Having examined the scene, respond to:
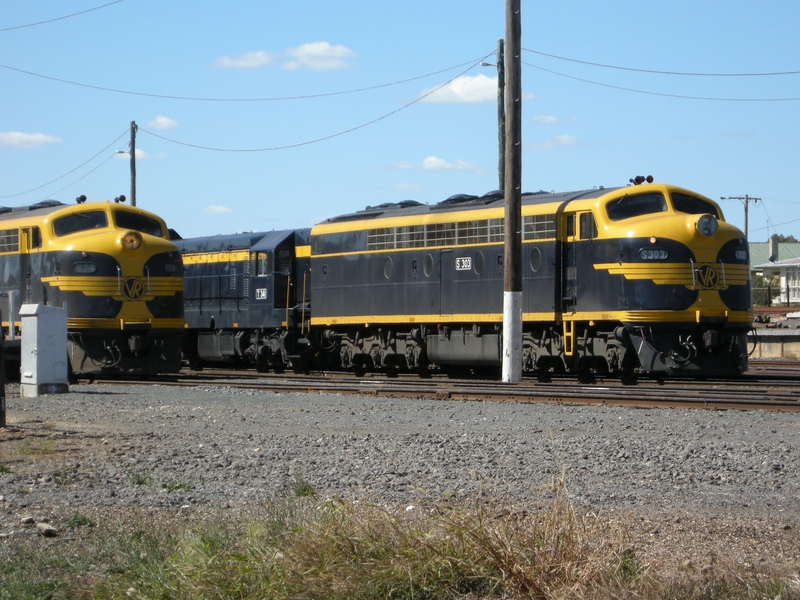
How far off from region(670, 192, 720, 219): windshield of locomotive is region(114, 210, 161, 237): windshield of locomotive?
34.6 ft

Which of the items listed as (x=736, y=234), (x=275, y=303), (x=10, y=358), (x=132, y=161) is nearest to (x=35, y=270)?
(x=10, y=358)

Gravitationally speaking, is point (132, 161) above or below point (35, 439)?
above

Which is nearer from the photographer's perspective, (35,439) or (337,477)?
(337,477)

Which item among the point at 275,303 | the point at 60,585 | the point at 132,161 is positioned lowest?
the point at 60,585

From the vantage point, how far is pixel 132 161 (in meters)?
40.4

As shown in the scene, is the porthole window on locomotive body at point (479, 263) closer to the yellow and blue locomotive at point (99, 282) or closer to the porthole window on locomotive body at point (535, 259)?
the porthole window on locomotive body at point (535, 259)

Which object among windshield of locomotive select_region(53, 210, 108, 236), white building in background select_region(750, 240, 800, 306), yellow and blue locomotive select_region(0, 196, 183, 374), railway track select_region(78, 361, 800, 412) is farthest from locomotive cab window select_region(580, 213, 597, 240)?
white building in background select_region(750, 240, 800, 306)

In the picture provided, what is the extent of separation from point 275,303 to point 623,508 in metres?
18.8

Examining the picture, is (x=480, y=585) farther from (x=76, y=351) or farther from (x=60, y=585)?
(x=76, y=351)

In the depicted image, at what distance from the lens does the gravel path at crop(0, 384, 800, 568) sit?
6.98m

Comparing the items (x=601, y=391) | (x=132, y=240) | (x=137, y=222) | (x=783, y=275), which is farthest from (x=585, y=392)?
(x=783, y=275)

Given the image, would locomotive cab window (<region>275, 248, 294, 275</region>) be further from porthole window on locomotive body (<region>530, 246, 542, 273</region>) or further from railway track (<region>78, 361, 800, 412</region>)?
porthole window on locomotive body (<region>530, 246, 542, 273</region>)

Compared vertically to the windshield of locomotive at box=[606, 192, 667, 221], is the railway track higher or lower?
lower

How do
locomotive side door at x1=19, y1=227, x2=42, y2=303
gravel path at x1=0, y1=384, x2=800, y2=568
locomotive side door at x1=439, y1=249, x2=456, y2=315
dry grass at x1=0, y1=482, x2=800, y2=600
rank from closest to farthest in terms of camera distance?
dry grass at x1=0, y1=482, x2=800, y2=600, gravel path at x1=0, y1=384, x2=800, y2=568, locomotive side door at x1=19, y1=227, x2=42, y2=303, locomotive side door at x1=439, y1=249, x2=456, y2=315
